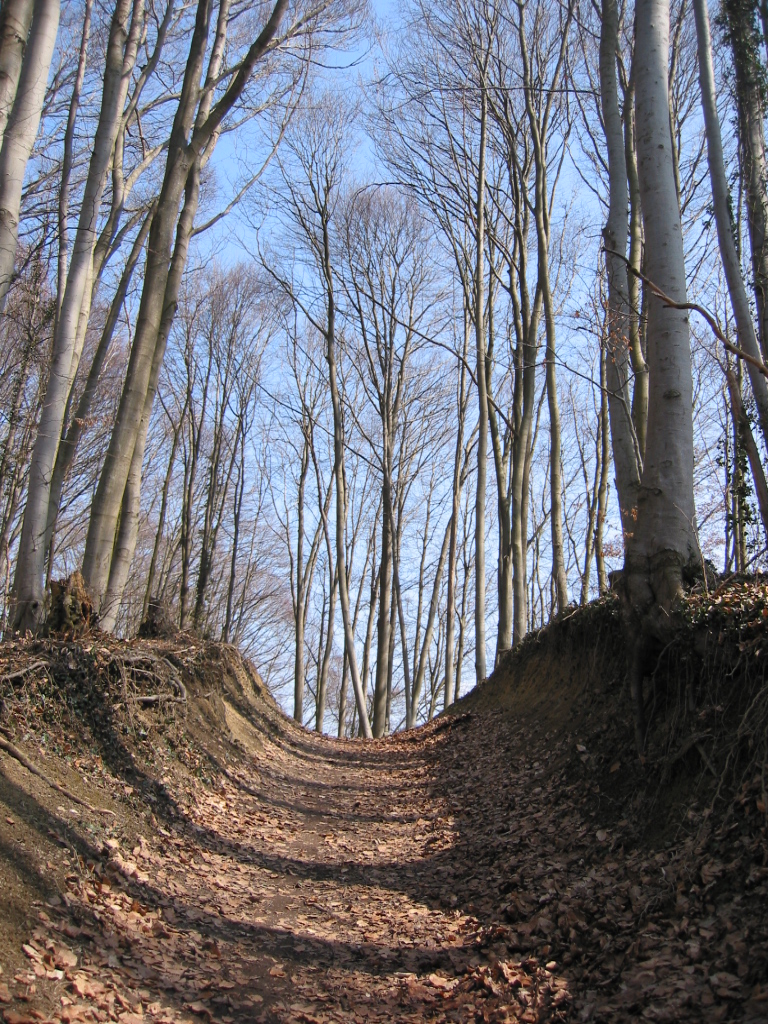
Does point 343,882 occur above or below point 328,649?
below

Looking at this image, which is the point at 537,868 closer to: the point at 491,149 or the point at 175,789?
the point at 175,789

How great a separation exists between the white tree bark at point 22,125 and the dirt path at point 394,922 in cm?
341

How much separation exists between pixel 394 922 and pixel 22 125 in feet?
19.2

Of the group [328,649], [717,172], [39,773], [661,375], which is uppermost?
[717,172]

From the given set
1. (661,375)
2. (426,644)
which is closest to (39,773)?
(661,375)

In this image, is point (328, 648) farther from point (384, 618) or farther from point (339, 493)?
point (339, 493)

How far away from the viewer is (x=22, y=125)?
491 centimetres

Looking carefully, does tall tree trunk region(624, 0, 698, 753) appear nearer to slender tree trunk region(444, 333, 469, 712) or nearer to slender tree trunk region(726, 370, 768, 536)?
slender tree trunk region(726, 370, 768, 536)

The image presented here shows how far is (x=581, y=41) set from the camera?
1216cm

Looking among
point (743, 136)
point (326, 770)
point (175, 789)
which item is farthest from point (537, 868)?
point (743, 136)

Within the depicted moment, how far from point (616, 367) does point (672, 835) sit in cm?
543

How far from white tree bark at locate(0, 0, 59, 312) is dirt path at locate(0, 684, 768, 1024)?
3.41m

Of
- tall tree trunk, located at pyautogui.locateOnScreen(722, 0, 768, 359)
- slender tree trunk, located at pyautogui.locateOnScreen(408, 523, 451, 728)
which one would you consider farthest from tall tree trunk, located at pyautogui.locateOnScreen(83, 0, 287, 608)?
slender tree trunk, located at pyautogui.locateOnScreen(408, 523, 451, 728)

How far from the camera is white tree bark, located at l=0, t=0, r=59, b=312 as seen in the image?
15.7 ft
